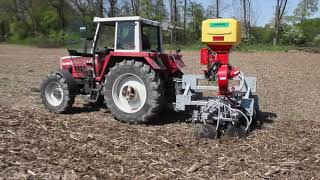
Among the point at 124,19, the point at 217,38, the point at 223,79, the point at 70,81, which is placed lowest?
the point at 70,81

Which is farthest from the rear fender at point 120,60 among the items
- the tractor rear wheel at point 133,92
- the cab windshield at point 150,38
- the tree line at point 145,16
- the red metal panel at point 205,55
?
the tree line at point 145,16

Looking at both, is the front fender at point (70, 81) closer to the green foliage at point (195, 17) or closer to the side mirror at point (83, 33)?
the side mirror at point (83, 33)

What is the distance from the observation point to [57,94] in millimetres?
9242

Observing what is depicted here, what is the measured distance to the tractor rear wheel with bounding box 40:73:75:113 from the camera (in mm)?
8961

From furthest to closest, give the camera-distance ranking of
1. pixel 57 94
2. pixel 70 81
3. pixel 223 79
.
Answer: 1. pixel 57 94
2. pixel 70 81
3. pixel 223 79

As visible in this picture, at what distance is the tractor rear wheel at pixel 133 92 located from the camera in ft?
26.4

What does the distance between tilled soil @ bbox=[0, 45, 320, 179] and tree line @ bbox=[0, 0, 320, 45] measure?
33022mm

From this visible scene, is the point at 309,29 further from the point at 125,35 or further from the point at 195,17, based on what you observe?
the point at 125,35

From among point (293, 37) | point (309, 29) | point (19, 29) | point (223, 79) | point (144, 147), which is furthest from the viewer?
point (19, 29)

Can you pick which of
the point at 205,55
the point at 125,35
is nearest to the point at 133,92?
the point at 125,35

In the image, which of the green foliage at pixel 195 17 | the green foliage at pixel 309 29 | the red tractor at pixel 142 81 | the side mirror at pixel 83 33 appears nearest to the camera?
the red tractor at pixel 142 81

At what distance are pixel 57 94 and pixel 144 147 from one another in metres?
3.27

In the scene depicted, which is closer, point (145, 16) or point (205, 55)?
point (205, 55)

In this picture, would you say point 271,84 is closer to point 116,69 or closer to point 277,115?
point 277,115
